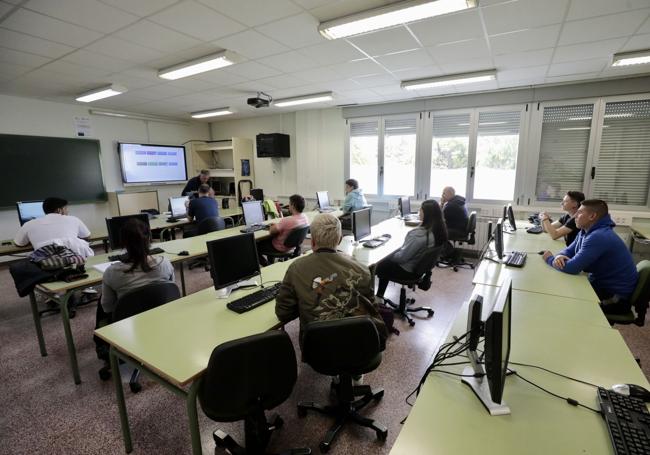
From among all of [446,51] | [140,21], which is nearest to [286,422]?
[140,21]

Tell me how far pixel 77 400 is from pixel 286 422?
5.19 ft

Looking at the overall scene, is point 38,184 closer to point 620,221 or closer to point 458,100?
point 458,100

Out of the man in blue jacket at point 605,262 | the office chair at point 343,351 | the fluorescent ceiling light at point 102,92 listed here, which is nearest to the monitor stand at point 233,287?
the office chair at point 343,351

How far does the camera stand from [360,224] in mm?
3721

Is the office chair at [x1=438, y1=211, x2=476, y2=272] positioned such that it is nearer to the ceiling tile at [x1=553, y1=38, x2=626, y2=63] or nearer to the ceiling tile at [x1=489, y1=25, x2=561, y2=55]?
the ceiling tile at [x1=553, y1=38, x2=626, y2=63]

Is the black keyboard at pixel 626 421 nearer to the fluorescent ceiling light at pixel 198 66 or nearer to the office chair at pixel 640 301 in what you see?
the office chair at pixel 640 301

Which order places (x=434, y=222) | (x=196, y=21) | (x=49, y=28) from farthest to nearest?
(x=434, y=222) < (x=49, y=28) < (x=196, y=21)

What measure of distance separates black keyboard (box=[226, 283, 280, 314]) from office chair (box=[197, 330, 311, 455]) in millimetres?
595

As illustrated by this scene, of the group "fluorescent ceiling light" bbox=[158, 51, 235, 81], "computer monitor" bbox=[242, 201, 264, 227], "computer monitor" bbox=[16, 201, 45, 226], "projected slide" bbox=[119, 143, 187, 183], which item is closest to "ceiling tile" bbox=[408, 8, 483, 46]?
"fluorescent ceiling light" bbox=[158, 51, 235, 81]

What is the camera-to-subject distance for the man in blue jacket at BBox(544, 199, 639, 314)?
7.85 ft

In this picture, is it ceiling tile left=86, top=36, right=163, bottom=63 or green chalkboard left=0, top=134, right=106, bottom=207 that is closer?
ceiling tile left=86, top=36, right=163, bottom=63

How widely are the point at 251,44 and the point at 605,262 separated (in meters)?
3.78

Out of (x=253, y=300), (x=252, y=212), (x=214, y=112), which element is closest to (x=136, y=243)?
(x=253, y=300)

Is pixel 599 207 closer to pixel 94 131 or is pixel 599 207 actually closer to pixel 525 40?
pixel 525 40
